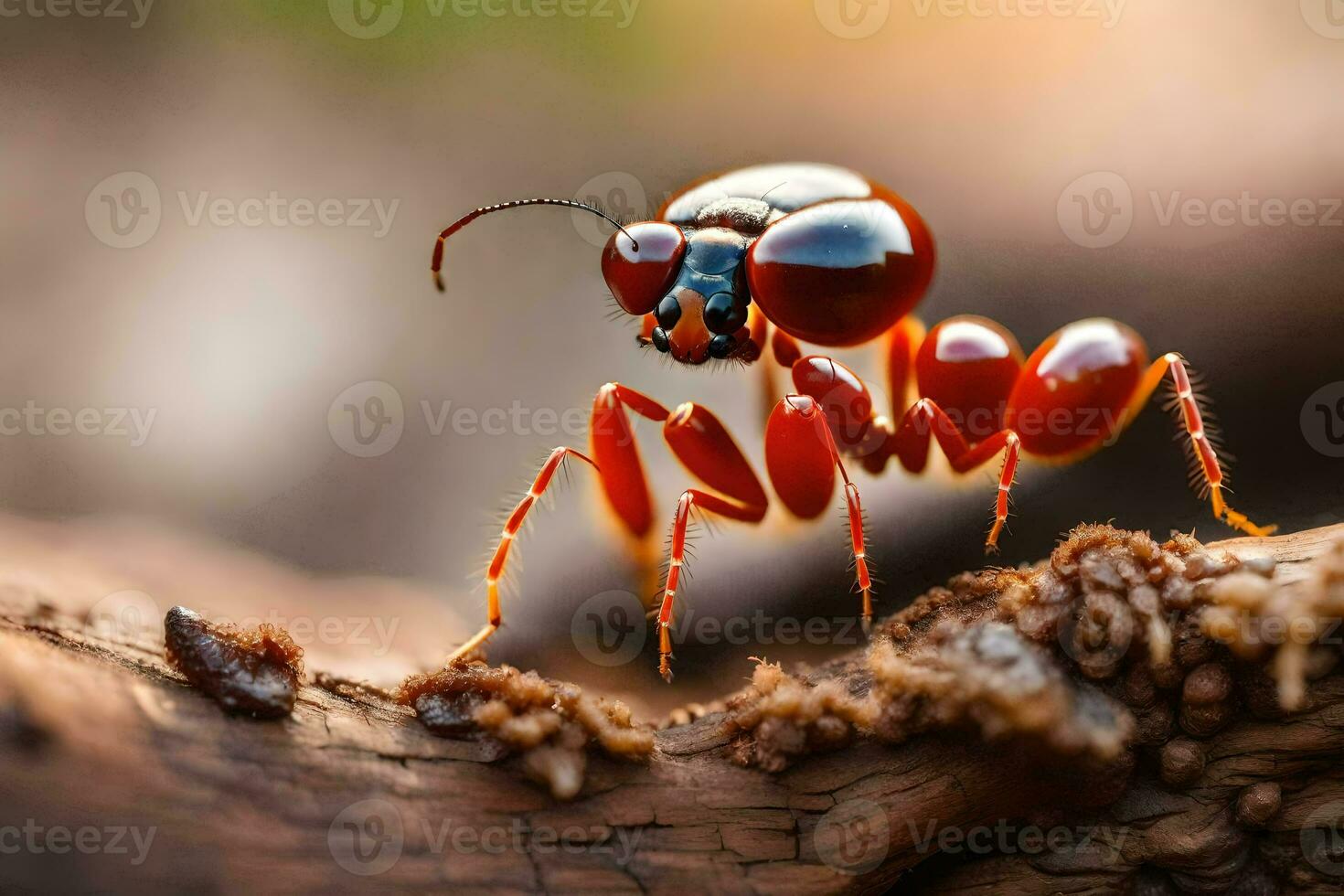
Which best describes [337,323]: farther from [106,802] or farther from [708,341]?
[106,802]

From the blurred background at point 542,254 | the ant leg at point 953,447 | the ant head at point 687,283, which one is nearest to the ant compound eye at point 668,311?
the ant head at point 687,283

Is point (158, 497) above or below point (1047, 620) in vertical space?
above

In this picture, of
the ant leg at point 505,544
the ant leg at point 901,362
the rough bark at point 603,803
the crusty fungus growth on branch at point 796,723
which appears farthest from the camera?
the ant leg at point 901,362

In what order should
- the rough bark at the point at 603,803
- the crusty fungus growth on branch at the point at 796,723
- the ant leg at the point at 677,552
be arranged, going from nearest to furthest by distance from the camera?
the rough bark at the point at 603,803
the crusty fungus growth on branch at the point at 796,723
the ant leg at the point at 677,552

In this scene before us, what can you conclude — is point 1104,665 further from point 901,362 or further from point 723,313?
point 901,362

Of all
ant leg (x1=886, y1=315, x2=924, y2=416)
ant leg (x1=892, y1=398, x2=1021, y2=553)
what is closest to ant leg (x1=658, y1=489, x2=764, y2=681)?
ant leg (x1=892, y1=398, x2=1021, y2=553)

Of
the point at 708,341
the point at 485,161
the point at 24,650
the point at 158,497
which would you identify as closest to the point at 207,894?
the point at 24,650

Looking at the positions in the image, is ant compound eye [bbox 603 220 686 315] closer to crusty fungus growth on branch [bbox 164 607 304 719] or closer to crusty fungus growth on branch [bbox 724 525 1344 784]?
crusty fungus growth on branch [bbox 724 525 1344 784]

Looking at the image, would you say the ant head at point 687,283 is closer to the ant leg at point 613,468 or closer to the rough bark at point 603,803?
the ant leg at point 613,468
